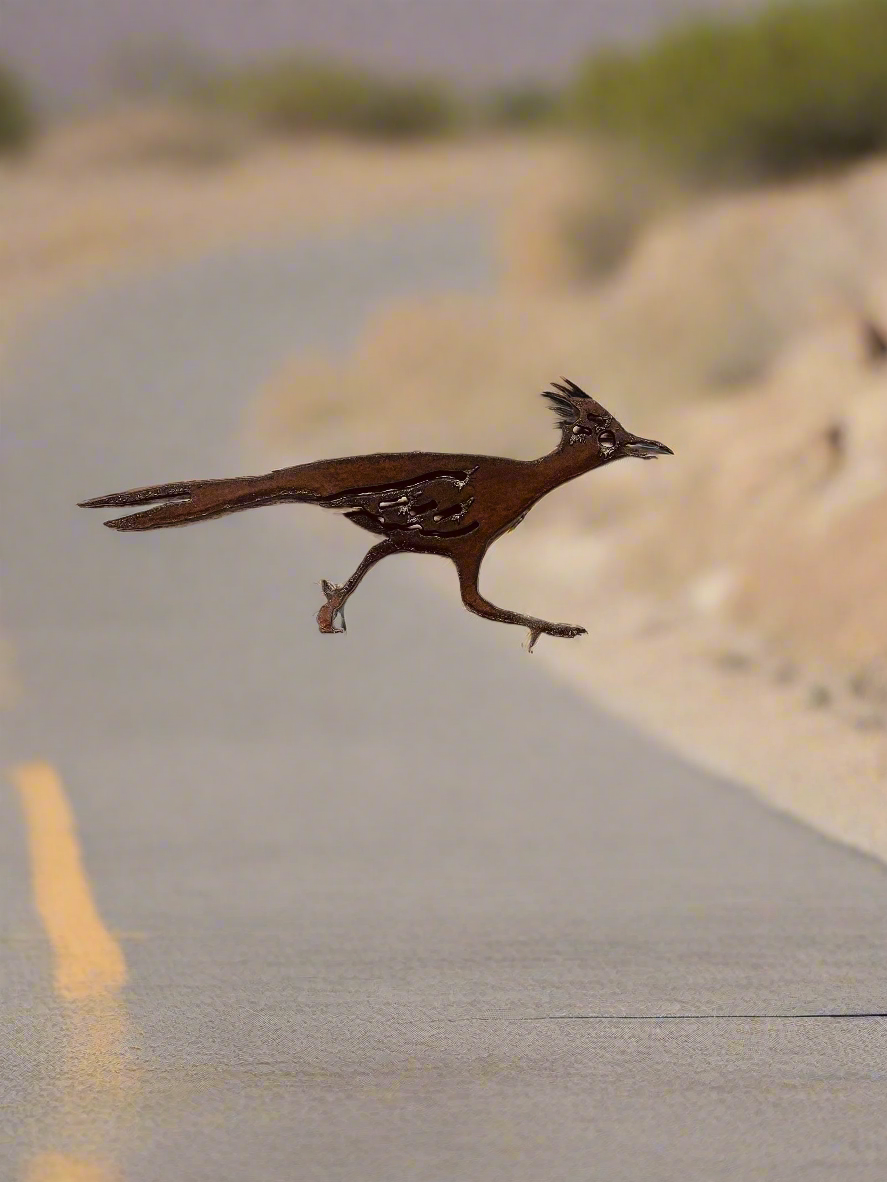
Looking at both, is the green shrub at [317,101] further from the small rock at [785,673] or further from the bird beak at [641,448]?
the bird beak at [641,448]

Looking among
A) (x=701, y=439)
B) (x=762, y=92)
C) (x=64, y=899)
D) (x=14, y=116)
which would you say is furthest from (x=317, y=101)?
(x=64, y=899)

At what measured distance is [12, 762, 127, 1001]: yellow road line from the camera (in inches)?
255

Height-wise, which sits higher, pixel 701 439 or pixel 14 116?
pixel 14 116

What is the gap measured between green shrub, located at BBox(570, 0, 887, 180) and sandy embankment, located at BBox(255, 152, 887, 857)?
0.96m

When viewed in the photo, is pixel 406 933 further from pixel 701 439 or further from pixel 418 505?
pixel 701 439

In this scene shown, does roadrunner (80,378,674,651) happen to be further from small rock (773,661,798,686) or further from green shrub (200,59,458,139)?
green shrub (200,59,458,139)

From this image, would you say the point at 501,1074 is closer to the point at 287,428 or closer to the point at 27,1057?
the point at 27,1057

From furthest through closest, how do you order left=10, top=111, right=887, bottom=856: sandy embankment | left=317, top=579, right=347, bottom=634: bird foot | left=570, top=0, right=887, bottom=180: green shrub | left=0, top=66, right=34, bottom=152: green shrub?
left=0, top=66, right=34, bottom=152: green shrub < left=570, top=0, right=887, bottom=180: green shrub < left=10, top=111, right=887, bottom=856: sandy embankment < left=317, top=579, right=347, bottom=634: bird foot

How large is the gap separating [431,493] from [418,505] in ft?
0.08

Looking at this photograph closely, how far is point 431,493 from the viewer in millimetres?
2996

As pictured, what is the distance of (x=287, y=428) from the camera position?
28.2 meters

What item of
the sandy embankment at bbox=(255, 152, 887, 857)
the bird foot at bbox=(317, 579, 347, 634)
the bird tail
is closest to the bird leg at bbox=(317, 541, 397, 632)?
the bird foot at bbox=(317, 579, 347, 634)

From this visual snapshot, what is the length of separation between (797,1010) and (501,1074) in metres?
0.97

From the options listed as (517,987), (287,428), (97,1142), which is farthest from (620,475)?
(97,1142)
